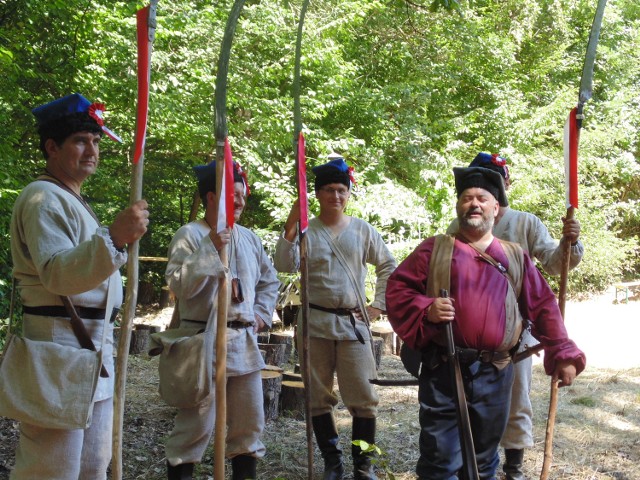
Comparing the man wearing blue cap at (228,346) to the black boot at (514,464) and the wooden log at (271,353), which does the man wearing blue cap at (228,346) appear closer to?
the black boot at (514,464)

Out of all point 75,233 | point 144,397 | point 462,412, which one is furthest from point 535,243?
point 144,397

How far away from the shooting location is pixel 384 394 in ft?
22.5

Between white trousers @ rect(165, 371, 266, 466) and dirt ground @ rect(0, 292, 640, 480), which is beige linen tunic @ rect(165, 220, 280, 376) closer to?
white trousers @ rect(165, 371, 266, 466)

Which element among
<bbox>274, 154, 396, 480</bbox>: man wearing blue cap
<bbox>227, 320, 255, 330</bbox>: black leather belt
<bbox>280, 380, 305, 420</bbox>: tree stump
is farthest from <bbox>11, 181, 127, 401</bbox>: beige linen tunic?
<bbox>280, 380, 305, 420</bbox>: tree stump

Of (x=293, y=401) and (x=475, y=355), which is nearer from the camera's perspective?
(x=475, y=355)

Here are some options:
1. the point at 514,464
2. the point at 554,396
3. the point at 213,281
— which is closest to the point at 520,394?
the point at 514,464

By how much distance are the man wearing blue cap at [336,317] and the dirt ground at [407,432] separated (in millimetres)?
305

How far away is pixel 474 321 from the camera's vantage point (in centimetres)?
319

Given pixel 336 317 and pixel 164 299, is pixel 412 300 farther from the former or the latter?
pixel 164 299

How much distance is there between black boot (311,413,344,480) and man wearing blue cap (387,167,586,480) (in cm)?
125

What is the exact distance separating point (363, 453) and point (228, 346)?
3.84 ft

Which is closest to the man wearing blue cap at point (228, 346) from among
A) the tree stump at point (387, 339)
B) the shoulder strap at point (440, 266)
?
the shoulder strap at point (440, 266)

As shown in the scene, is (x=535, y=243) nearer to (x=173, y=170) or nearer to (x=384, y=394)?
(x=384, y=394)

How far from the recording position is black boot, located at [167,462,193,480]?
3.73m
